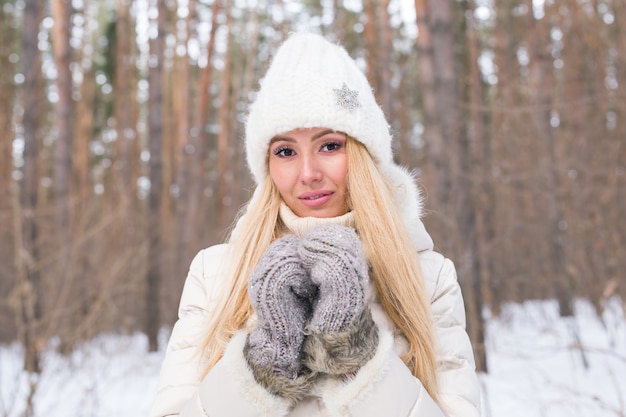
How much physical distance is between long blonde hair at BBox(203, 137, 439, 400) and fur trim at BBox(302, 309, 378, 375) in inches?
8.7

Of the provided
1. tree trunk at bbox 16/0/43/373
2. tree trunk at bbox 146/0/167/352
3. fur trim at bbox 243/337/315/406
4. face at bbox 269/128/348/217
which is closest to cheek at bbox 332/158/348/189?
face at bbox 269/128/348/217

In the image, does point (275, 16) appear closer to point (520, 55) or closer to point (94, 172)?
point (520, 55)

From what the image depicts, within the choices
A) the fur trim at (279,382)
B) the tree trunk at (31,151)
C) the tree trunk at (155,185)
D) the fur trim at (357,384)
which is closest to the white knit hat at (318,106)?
the fur trim at (357,384)

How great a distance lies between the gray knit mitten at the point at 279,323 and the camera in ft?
4.66

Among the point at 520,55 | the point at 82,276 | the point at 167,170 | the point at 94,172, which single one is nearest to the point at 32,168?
the point at 82,276

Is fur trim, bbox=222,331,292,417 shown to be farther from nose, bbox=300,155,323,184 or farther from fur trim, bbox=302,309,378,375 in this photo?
nose, bbox=300,155,323,184

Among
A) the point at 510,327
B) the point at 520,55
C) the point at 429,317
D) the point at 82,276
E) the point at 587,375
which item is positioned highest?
the point at 520,55

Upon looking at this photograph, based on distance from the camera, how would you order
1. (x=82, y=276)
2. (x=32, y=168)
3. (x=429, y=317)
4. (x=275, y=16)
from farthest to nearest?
1. (x=275, y=16)
2. (x=82, y=276)
3. (x=32, y=168)
4. (x=429, y=317)

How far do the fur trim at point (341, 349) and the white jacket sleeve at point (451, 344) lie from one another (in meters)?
0.32

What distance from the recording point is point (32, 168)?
6043 millimetres

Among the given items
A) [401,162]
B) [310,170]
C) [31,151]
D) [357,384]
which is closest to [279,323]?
[357,384]

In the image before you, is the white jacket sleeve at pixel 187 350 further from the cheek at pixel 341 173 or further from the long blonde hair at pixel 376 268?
the cheek at pixel 341 173

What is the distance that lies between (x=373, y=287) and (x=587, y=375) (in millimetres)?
4662

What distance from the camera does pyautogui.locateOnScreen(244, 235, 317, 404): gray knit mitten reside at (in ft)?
4.66
